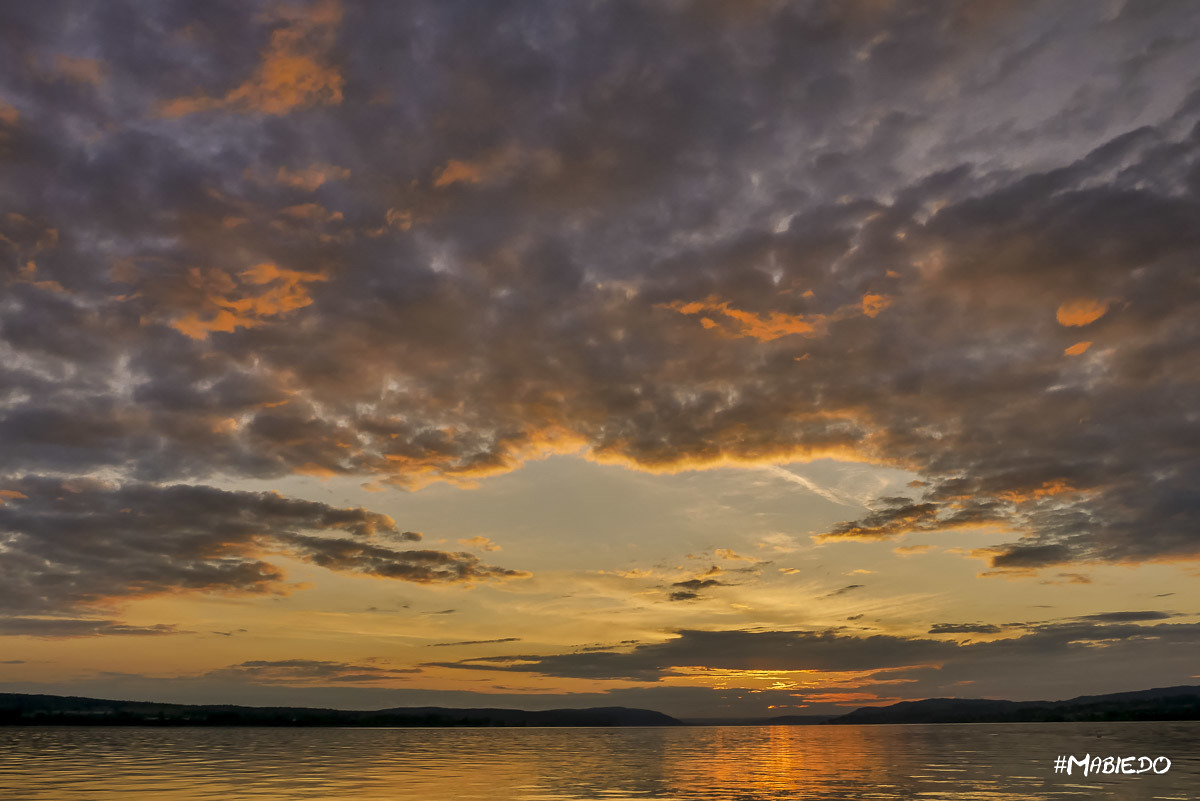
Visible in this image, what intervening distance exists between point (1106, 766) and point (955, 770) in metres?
16.7


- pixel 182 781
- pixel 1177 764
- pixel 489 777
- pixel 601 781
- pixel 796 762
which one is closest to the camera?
pixel 182 781

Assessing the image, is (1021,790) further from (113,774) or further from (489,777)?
(113,774)

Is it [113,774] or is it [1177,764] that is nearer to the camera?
[113,774]

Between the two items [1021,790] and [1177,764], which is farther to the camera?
[1177,764]

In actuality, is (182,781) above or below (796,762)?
above

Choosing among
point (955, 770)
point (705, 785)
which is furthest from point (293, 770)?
point (955, 770)

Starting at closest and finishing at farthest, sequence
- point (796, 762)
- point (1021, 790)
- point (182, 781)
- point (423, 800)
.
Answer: point (423, 800)
point (1021, 790)
point (182, 781)
point (796, 762)

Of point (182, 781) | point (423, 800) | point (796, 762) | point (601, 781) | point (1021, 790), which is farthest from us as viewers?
point (796, 762)

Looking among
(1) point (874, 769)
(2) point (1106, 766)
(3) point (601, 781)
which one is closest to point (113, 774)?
(3) point (601, 781)

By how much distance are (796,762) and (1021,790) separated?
4789 centimetres

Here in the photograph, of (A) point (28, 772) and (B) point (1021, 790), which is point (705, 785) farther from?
(A) point (28, 772)

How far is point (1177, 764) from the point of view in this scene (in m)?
75.6

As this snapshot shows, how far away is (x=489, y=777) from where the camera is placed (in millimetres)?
70062

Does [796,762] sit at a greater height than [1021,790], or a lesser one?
lesser
